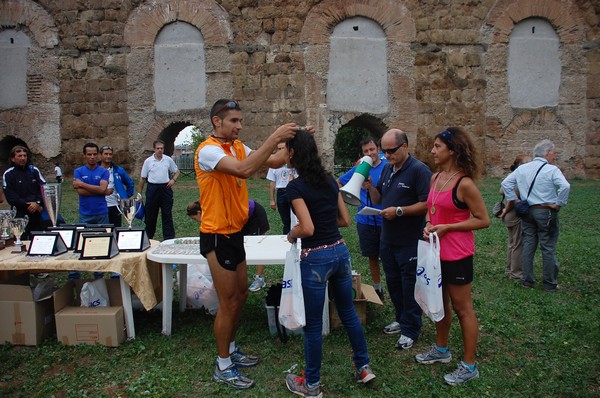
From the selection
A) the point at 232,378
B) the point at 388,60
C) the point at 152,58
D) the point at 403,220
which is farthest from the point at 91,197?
the point at 388,60

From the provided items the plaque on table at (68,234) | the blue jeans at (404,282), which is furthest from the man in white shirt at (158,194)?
the blue jeans at (404,282)

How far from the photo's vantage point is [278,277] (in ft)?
19.3

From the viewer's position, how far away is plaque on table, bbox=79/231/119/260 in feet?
12.8

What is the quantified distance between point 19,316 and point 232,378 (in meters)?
2.14

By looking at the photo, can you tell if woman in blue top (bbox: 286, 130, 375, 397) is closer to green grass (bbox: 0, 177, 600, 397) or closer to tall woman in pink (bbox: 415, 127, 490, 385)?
green grass (bbox: 0, 177, 600, 397)

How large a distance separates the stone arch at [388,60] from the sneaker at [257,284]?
9772 millimetres

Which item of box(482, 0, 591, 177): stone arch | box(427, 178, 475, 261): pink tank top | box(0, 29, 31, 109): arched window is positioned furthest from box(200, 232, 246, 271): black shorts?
box(0, 29, 31, 109): arched window

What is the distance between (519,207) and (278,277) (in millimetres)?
3181

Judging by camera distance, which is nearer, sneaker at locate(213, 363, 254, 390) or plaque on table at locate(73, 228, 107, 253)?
sneaker at locate(213, 363, 254, 390)

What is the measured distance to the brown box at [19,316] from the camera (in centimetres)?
396

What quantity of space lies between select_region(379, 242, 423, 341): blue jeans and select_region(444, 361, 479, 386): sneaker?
0.61 meters

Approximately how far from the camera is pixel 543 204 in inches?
210

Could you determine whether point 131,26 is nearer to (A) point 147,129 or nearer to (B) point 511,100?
(A) point 147,129

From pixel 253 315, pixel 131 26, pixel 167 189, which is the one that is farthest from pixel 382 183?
pixel 131 26
